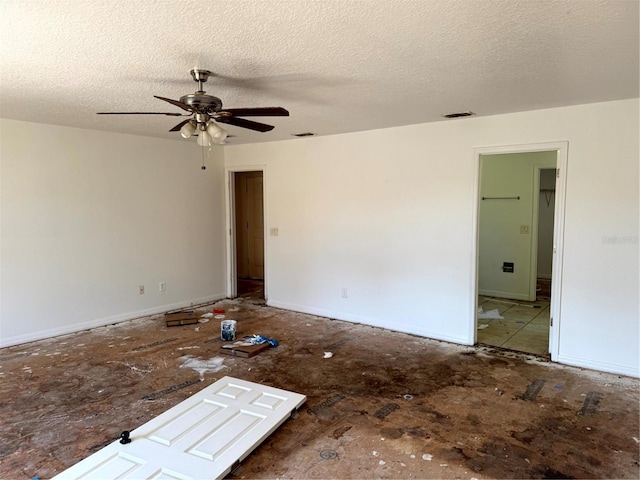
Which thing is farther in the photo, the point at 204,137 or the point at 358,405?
the point at 358,405

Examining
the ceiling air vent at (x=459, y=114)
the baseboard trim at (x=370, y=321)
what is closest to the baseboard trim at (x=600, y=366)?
the baseboard trim at (x=370, y=321)

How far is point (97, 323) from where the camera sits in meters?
4.91

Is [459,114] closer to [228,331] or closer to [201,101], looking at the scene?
[201,101]

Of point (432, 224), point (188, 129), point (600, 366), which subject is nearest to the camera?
point (188, 129)

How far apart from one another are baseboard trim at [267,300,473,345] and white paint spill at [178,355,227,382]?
6.00ft

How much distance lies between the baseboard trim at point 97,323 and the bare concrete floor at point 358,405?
14cm

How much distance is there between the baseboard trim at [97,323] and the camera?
4.29m

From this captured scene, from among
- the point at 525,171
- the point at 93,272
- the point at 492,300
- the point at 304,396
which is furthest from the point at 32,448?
the point at 525,171

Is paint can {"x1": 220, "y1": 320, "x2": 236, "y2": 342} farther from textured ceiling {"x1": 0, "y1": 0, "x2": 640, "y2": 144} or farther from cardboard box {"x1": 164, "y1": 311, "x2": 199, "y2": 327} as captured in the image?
textured ceiling {"x1": 0, "y1": 0, "x2": 640, "y2": 144}

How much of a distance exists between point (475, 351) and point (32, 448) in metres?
3.70

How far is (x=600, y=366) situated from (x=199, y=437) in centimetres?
339

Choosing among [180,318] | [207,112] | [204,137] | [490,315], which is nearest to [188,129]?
[204,137]

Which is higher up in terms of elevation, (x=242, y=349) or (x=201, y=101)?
(x=201, y=101)

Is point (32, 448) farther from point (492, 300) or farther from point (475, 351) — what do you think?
point (492, 300)
